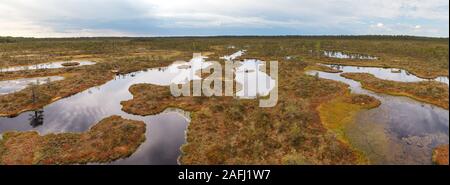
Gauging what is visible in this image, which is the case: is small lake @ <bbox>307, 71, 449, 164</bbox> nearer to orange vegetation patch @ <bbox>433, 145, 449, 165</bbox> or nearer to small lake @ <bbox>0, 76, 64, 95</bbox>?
orange vegetation patch @ <bbox>433, 145, 449, 165</bbox>

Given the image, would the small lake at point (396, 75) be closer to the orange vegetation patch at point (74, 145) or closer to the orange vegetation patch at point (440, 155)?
the orange vegetation patch at point (440, 155)

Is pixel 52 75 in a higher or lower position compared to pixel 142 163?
higher

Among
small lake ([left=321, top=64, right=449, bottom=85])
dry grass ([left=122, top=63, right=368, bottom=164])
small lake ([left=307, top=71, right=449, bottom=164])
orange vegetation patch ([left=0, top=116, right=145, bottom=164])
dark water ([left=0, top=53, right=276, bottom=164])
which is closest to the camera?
small lake ([left=307, top=71, right=449, bottom=164])

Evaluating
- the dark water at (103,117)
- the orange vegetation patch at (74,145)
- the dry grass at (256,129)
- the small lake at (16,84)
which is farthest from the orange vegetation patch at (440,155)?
the small lake at (16,84)

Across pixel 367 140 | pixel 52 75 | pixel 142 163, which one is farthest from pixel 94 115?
pixel 52 75

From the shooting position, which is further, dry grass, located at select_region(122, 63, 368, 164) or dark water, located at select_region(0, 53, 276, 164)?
dark water, located at select_region(0, 53, 276, 164)

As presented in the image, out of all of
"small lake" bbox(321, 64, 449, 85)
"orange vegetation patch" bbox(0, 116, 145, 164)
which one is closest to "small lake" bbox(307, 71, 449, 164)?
"small lake" bbox(321, 64, 449, 85)

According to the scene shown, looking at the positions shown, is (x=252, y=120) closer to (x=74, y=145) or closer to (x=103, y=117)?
(x=74, y=145)

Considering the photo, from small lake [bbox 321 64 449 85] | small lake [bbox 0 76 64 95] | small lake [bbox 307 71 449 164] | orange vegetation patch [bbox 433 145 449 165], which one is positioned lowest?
orange vegetation patch [bbox 433 145 449 165]
